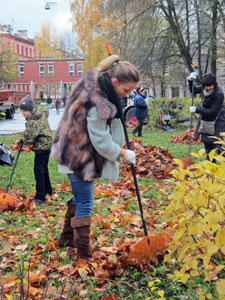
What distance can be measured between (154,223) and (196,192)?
2465mm

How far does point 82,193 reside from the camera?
302 cm

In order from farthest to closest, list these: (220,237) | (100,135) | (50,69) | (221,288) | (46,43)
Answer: (46,43) → (50,69) → (100,135) → (221,288) → (220,237)

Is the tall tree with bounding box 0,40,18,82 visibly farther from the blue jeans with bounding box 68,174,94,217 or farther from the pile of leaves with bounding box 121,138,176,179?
the blue jeans with bounding box 68,174,94,217

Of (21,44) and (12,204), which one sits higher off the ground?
(21,44)

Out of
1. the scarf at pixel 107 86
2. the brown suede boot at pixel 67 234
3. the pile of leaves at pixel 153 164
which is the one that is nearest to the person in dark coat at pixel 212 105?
the pile of leaves at pixel 153 164

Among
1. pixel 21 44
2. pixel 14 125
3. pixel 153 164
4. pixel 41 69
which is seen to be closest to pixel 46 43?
pixel 21 44

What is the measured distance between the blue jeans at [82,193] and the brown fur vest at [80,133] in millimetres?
107

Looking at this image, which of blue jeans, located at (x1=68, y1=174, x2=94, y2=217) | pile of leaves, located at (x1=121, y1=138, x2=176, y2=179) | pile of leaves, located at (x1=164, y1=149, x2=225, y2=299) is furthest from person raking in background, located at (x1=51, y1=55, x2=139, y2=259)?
pile of leaves, located at (x1=121, y1=138, x2=176, y2=179)

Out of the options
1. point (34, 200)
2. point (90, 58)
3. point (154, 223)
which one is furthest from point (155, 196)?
point (90, 58)

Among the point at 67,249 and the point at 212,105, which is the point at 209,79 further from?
the point at 67,249

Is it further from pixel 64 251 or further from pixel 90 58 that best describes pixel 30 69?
pixel 64 251

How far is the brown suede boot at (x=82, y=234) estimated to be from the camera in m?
3.07

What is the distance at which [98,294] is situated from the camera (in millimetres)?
2658

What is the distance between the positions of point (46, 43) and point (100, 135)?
90362 mm
